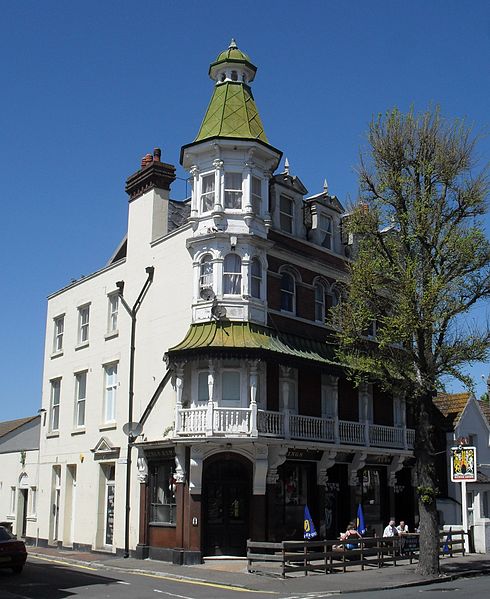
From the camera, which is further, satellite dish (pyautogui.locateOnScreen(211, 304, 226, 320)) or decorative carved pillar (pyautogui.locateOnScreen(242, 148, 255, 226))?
decorative carved pillar (pyautogui.locateOnScreen(242, 148, 255, 226))

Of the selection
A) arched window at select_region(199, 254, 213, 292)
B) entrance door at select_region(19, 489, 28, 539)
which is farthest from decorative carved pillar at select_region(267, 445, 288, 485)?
entrance door at select_region(19, 489, 28, 539)

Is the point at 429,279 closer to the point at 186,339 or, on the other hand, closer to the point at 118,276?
the point at 186,339

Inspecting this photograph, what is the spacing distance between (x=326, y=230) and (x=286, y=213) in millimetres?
2440

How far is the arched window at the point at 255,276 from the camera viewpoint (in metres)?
27.4

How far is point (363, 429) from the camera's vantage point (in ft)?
99.5

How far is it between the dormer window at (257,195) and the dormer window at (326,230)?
13.1 ft

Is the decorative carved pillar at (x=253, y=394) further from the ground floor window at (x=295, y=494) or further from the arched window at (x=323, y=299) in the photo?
the arched window at (x=323, y=299)

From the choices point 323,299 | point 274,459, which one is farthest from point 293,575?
point 323,299

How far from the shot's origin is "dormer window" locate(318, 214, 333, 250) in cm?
3132

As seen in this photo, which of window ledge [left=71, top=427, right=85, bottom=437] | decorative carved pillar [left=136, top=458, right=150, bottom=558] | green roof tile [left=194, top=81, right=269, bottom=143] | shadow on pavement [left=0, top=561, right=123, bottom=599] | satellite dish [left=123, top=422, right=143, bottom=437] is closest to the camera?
shadow on pavement [left=0, top=561, right=123, bottom=599]

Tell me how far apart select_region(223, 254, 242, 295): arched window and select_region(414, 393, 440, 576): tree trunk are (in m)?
7.37

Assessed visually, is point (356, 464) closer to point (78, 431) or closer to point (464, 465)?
point (464, 465)

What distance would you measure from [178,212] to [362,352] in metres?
10.3

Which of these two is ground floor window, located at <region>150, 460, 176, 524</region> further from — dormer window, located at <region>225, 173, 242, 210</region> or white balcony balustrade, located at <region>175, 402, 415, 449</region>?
dormer window, located at <region>225, 173, 242, 210</region>
